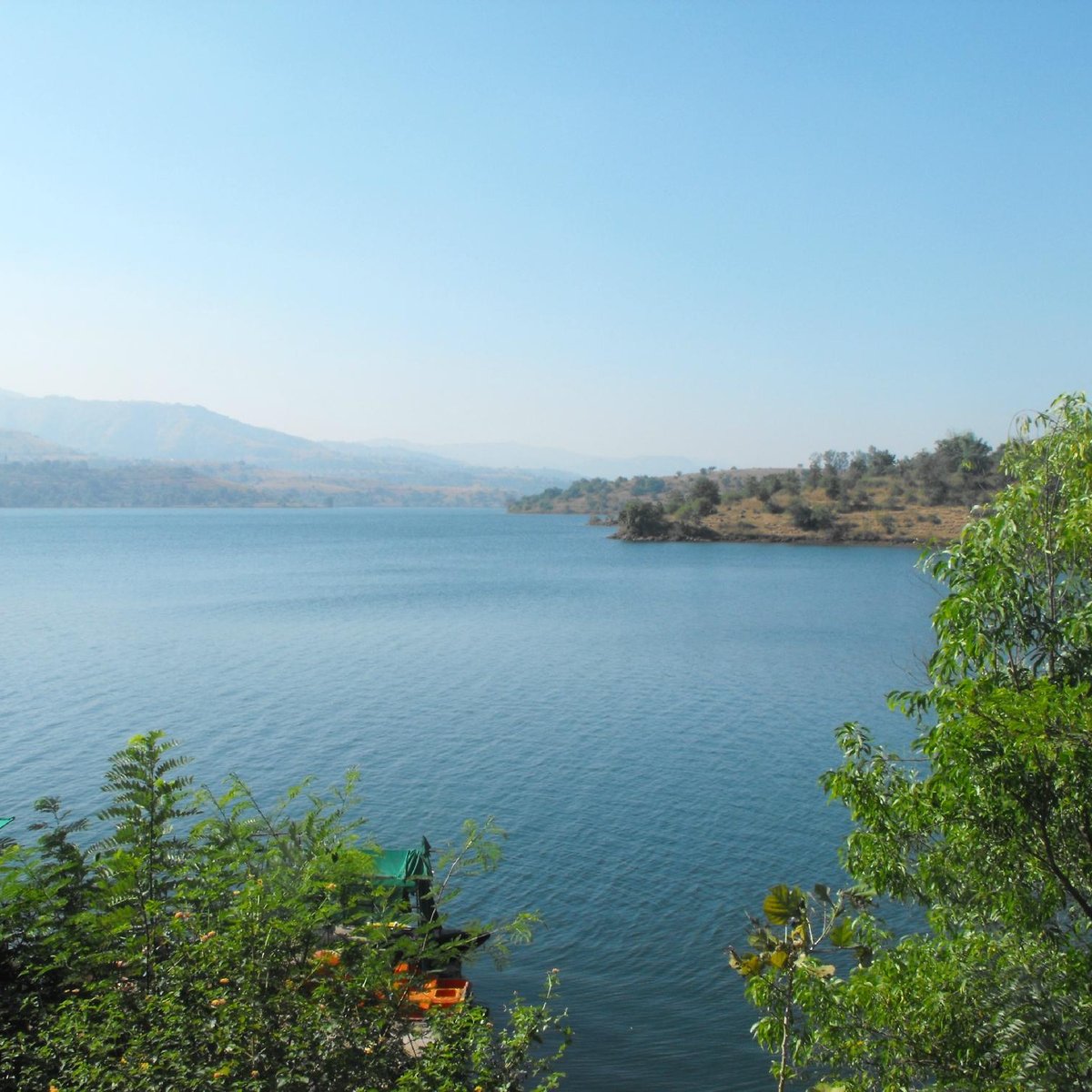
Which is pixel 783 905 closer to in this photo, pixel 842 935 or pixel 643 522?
pixel 842 935

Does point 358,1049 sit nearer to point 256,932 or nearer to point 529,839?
point 256,932

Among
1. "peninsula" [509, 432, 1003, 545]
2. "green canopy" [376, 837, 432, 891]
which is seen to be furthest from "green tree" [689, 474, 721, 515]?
"green canopy" [376, 837, 432, 891]

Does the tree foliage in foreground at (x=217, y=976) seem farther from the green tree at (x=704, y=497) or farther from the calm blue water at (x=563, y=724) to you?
the green tree at (x=704, y=497)

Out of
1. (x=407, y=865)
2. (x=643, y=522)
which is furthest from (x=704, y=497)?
(x=407, y=865)

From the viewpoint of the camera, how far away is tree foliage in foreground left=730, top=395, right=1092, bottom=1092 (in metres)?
8.48

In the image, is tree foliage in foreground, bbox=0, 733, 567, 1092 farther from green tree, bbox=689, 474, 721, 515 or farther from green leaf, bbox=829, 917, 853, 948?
green tree, bbox=689, 474, 721, 515

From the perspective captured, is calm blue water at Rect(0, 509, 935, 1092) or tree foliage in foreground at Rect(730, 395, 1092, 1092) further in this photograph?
calm blue water at Rect(0, 509, 935, 1092)

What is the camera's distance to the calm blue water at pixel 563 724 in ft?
66.1

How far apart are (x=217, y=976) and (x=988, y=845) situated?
24.7 feet

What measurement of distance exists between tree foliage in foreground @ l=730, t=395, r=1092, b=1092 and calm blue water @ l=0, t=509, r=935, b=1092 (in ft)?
23.7

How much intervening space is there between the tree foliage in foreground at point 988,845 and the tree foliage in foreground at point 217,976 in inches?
130

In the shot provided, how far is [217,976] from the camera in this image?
9.12 m

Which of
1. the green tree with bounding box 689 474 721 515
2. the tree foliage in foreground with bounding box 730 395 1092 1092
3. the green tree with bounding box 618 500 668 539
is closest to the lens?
the tree foliage in foreground with bounding box 730 395 1092 1092

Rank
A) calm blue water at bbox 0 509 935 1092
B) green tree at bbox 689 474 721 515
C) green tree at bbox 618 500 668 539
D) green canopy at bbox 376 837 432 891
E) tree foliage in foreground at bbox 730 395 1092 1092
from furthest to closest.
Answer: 1. green tree at bbox 689 474 721 515
2. green tree at bbox 618 500 668 539
3. calm blue water at bbox 0 509 935 1092
4. green canopy at bbox 376 837 432 891
5. tree foliage in foreground at bbox 730 395 1092 1092
